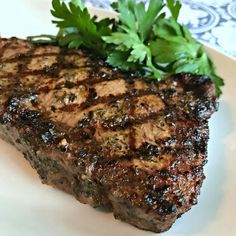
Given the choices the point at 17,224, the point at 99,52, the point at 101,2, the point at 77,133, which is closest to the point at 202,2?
the point at 101,2

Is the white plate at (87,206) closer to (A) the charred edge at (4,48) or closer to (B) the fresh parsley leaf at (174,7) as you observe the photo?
(A) the charred edge at (4,48)

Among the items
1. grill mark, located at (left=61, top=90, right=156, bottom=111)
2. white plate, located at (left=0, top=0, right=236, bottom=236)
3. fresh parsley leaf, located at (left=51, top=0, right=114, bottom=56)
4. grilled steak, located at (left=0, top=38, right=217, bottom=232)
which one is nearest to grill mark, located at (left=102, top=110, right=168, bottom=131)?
grilled steak, located at (left=0, top=38, right=217, bottom=232)

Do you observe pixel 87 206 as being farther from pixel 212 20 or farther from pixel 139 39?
pixel 212 20

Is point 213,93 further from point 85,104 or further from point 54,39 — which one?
point 54,39

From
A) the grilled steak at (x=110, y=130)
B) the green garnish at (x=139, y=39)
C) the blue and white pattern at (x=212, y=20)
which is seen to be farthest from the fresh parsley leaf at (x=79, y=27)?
the blue and white pattern at (x=212, y=20)

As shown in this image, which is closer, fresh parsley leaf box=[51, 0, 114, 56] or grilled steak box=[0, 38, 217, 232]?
grilled steak box=[0, 38, 217, 232]

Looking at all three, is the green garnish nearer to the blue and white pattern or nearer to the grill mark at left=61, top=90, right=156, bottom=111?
the grill mark at left=61, top=90, right=156, bottom=111
